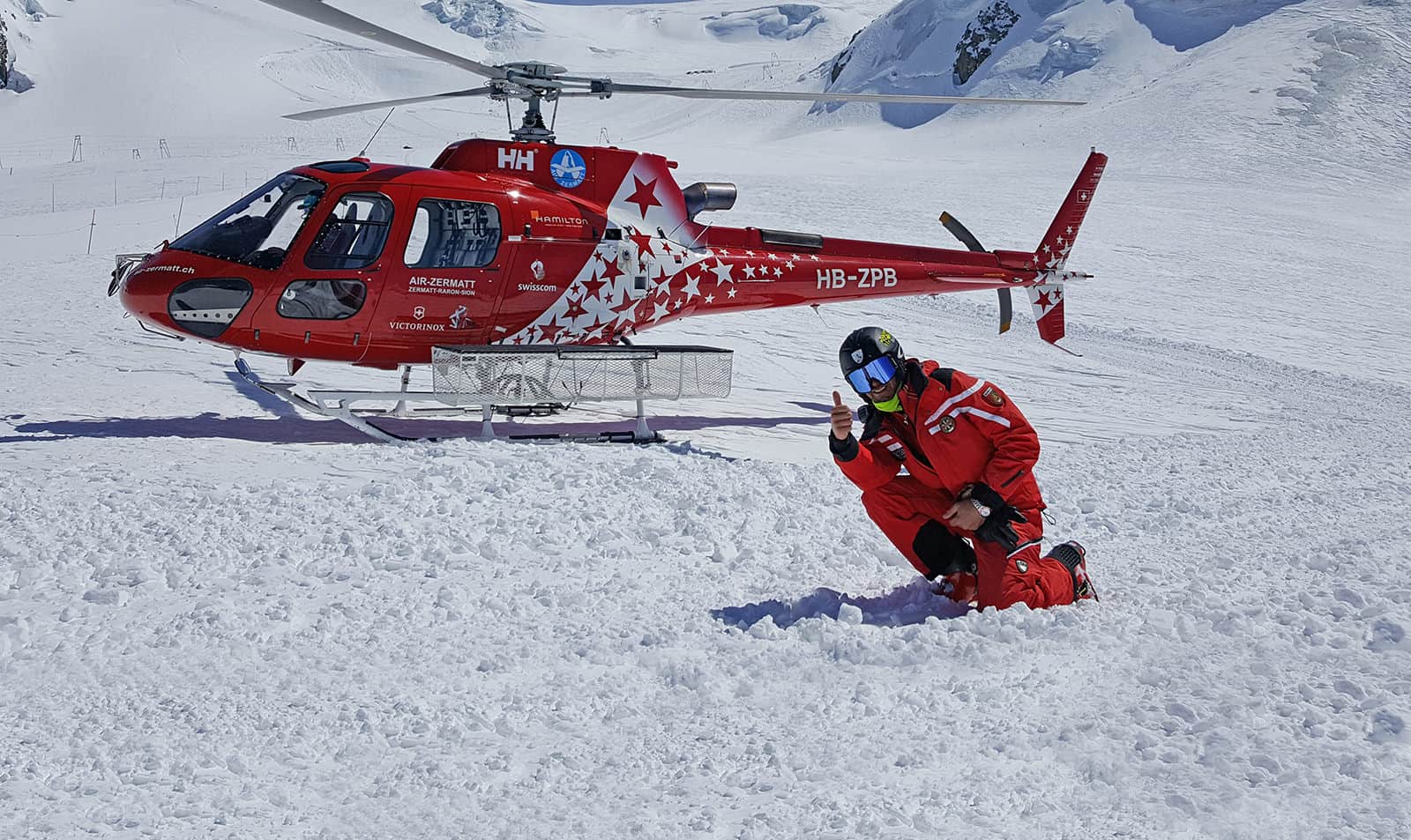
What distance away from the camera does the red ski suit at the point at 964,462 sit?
468cm

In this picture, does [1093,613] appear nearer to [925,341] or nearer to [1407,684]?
[1407,684]

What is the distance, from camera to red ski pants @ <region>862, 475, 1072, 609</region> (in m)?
4.67

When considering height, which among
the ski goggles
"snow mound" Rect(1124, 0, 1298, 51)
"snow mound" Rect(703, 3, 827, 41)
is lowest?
the ski goggles

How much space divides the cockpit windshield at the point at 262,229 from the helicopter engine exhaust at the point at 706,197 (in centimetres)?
295

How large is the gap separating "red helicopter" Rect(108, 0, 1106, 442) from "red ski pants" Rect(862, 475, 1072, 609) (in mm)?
3360

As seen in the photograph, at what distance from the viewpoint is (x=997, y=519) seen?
4648 mm

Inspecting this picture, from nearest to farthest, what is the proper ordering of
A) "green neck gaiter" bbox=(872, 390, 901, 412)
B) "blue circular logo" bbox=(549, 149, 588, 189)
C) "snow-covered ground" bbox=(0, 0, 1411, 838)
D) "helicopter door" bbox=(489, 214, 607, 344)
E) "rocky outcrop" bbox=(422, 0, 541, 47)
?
"snow-covered ground" bbox=(0, 0, 1411, 838)
"green neck gaiter" bbox=(872, 390, 901, 412)
"helicopter door" bbox=(489, 214, 607, 344)
"blue circular logo" bbox=(549, 149, 588, 189)
"rocky outcrop" bbox=(422, 0, 541, 47)

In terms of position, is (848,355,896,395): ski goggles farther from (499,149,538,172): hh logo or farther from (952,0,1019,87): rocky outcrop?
(952,0,1019,87): rocky outcrop

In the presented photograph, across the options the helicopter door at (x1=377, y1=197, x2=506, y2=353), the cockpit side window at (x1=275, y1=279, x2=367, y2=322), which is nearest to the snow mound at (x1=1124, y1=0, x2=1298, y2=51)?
the helicopter door at (x1=377, y1=197, x2=506, y2=353)

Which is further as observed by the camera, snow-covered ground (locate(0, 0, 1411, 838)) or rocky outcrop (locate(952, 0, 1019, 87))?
rocky outcrop (locate(952, 0, 1019, 87))

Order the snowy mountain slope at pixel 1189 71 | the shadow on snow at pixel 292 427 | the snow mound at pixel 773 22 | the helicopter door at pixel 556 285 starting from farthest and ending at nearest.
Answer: the snow mound at pixel 773 22 < the snowy mountain slope at pixel 1189 71 < the helicopter door at pixel 556 285 < the shadow on snow at pixel 292 427

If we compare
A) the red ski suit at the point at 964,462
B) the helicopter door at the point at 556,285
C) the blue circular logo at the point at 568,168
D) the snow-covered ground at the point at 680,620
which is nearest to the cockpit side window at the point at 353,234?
the helicopter door at the point at 556,285

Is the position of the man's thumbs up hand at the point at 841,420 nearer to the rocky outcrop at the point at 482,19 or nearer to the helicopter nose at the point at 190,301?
the helicopter nose at the point at 190,301

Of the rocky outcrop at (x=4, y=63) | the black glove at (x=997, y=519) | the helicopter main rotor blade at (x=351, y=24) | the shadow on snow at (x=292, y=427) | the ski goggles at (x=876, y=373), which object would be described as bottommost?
the shadow on snow at (x=292, y=427)
